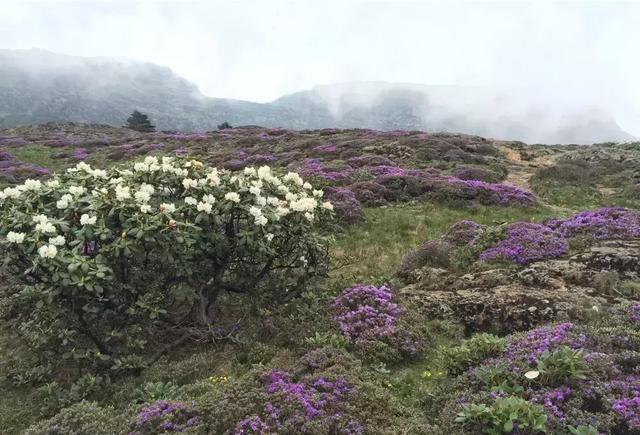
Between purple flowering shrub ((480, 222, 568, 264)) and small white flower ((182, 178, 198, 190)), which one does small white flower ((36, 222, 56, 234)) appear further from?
purple flowering shrub ((480, 222, 568, 264))

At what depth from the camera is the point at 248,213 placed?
8492 millimetres

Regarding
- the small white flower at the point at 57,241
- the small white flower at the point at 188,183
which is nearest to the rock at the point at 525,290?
the small white flower at the point at 188,183

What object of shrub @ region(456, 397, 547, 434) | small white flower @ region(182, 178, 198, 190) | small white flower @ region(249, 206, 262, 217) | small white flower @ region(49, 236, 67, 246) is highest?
small white flower @ region(182, 178, 198, 190)

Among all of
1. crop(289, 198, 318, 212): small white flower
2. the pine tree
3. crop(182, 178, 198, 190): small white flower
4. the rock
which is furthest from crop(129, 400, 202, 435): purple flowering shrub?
the pine tree

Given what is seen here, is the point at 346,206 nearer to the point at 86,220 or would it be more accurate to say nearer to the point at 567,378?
the point at 86,220

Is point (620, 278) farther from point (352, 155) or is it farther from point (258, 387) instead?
point (352, 155)

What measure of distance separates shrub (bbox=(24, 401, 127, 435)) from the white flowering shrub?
120 centimetres

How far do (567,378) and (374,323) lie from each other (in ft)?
12.1

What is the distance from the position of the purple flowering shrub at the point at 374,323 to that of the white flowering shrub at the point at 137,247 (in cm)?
136

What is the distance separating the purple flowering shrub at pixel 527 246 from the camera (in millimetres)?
11562

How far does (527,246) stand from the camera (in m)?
12.0

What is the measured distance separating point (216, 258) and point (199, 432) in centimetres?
369

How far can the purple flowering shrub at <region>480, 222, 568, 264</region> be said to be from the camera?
11.6 metres

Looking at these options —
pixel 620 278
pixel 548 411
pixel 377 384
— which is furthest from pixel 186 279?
pixel 620 278
